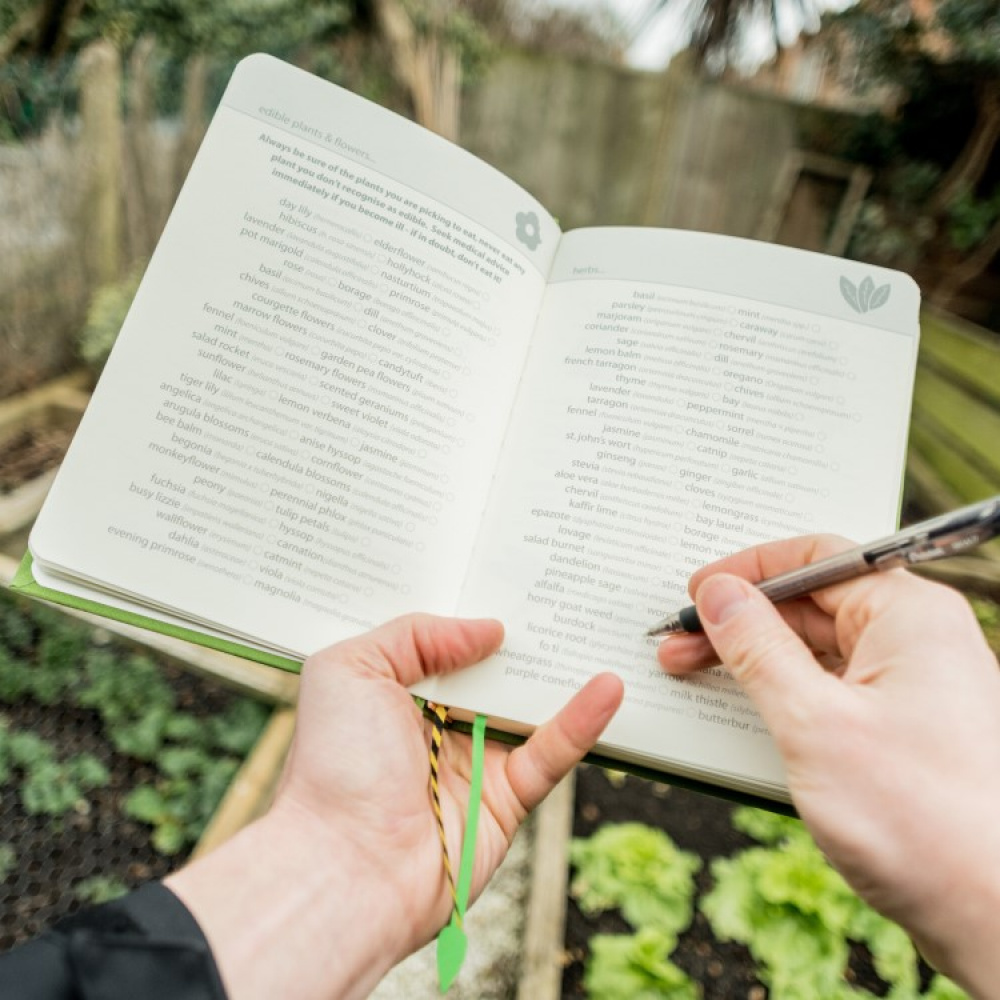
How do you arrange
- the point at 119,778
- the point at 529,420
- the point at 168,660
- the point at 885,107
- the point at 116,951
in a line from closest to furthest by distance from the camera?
the point at 116,951
the point at 529,420
the point at 119,778
the point at 168,660
the point at 885,107

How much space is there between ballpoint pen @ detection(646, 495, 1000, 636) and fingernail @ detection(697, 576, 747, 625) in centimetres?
3

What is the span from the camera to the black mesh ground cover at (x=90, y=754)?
1734 mm

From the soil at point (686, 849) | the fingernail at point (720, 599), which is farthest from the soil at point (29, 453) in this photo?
the fingernail at point (720, 599)

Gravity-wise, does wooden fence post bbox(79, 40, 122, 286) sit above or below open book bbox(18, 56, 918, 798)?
above

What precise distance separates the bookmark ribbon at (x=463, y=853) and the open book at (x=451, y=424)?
0.06 m

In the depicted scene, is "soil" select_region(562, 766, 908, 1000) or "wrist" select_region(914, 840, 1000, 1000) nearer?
"wrist" select_region(914, 840, 1000, 1000)

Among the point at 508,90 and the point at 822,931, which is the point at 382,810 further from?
the point at 508,90

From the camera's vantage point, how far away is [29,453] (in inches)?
113

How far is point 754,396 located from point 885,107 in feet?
17.0

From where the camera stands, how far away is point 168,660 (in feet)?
7.33

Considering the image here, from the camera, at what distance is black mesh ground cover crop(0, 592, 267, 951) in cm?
173

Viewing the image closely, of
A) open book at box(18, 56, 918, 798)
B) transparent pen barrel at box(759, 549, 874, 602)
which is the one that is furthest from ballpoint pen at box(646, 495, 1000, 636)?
open book at box(18, 56, 918, 798)

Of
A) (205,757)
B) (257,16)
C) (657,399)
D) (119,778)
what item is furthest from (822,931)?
(257,16)

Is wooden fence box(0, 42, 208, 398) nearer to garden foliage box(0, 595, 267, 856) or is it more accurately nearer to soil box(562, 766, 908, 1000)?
garden foliage box(0, 595, 267, 856)
